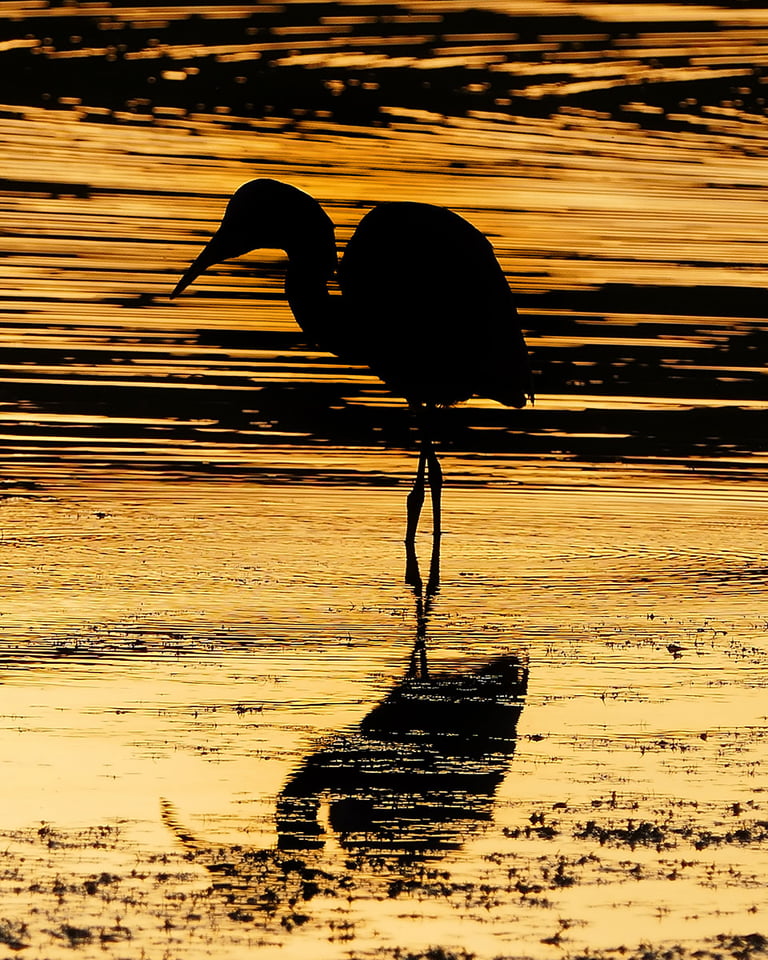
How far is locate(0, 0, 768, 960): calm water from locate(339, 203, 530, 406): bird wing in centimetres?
65

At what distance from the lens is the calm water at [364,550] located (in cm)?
592

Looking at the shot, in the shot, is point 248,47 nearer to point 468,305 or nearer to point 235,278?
point 235,278

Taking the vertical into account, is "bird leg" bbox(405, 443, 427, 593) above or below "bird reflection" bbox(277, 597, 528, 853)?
below

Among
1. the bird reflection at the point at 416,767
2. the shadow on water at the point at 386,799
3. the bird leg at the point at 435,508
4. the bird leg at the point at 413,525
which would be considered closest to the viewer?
the shadow on water at the point at 386,799

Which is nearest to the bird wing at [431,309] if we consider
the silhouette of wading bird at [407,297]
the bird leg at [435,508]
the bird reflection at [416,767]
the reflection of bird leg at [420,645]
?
the silhouette of wading bird at [407,297]

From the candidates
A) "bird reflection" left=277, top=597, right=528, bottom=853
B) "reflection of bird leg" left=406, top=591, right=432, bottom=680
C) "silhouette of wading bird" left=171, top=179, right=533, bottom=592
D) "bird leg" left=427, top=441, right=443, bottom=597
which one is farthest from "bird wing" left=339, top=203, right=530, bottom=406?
"bird reflection" left=277, top=597, right=528, bottom=853

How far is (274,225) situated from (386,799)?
16.0ft

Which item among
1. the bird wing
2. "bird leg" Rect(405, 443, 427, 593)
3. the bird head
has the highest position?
the bird head

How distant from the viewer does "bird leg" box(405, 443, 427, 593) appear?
31.7 ft

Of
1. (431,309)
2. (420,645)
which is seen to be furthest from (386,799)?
(431,309)

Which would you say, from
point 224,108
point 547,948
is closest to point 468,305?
point 547,948

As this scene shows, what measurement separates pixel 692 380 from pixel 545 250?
Result: 341 cm

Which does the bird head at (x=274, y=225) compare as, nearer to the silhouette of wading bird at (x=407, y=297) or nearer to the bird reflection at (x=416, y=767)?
the silhouette of wading bird at (x=407, y=297)

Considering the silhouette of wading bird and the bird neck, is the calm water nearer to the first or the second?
the silhouette of wading bird
